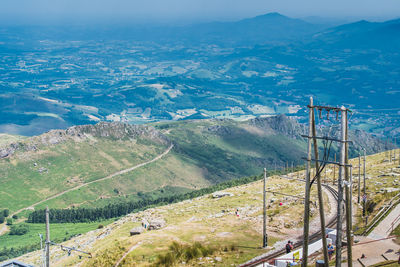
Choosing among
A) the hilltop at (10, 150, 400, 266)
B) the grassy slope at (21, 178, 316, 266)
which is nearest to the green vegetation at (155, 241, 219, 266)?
the hilltop at (10, 150, 400, 266)

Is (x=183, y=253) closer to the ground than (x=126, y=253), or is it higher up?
higher up

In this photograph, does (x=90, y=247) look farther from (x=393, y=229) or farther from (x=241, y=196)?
(x=393, y=229)

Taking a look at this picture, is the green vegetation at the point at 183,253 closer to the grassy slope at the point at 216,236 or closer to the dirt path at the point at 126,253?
the grassy slope at the point at 216,236

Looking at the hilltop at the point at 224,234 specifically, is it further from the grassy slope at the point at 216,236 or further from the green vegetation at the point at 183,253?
the green vegetation at the point at 183,253

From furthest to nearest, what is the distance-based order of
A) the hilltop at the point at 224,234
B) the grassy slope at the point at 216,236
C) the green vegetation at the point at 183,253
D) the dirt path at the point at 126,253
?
the grassy slope at the point at 216,236, the hilltop at the point at 224,234, the dirt path at the point at 126,253, the green vegetation at the point at 183,253

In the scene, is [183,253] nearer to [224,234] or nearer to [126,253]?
[126,253]

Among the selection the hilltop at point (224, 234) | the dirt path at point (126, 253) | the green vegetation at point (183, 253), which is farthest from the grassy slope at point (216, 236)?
the green vegetation at point (183, 253)

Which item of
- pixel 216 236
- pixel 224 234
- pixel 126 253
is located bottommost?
pixel 224 234

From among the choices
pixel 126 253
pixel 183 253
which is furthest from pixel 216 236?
pixel 126 253

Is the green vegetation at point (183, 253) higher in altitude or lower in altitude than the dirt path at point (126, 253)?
higher

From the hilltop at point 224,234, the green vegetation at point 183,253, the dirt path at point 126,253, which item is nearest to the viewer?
the green vegetation at point 183,253

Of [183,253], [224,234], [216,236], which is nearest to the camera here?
[183,253]

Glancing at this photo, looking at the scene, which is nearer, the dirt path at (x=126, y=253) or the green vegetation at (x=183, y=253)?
the green vegetation at (x=183, y=253)
